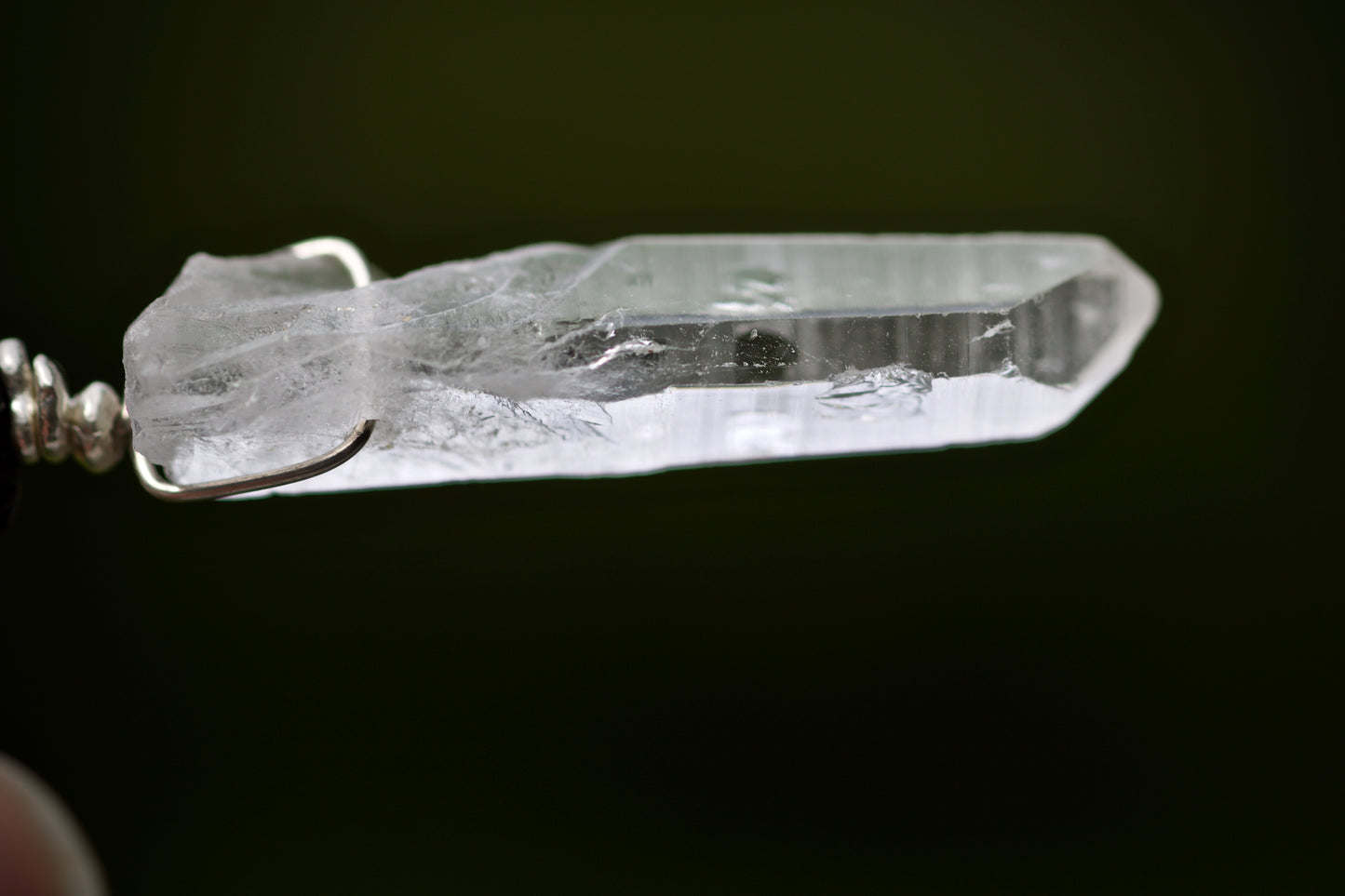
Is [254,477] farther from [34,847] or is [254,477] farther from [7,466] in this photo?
[34,847]

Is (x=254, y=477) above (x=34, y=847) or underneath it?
above

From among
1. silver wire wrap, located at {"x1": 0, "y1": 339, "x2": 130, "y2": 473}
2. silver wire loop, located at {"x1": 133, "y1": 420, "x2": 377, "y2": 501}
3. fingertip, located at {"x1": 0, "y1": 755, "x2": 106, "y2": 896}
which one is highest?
silver wire wrap, located at {"x1": 0, "y1": 339, "x2": 130, "y2": 473}

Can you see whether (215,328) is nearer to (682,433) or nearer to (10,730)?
(682,433)

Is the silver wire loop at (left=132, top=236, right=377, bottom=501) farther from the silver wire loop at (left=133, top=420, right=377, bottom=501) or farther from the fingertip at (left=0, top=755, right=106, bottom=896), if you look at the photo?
the fingertip at (left=0, top=755, right=106, bottom=896)

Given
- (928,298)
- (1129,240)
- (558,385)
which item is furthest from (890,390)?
(1129,240)

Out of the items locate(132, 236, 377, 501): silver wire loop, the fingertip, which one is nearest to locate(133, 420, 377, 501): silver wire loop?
locate(132, 236, 377, 501): silver wire loop

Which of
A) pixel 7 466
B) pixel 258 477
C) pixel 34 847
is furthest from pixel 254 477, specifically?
pixel 34 847
